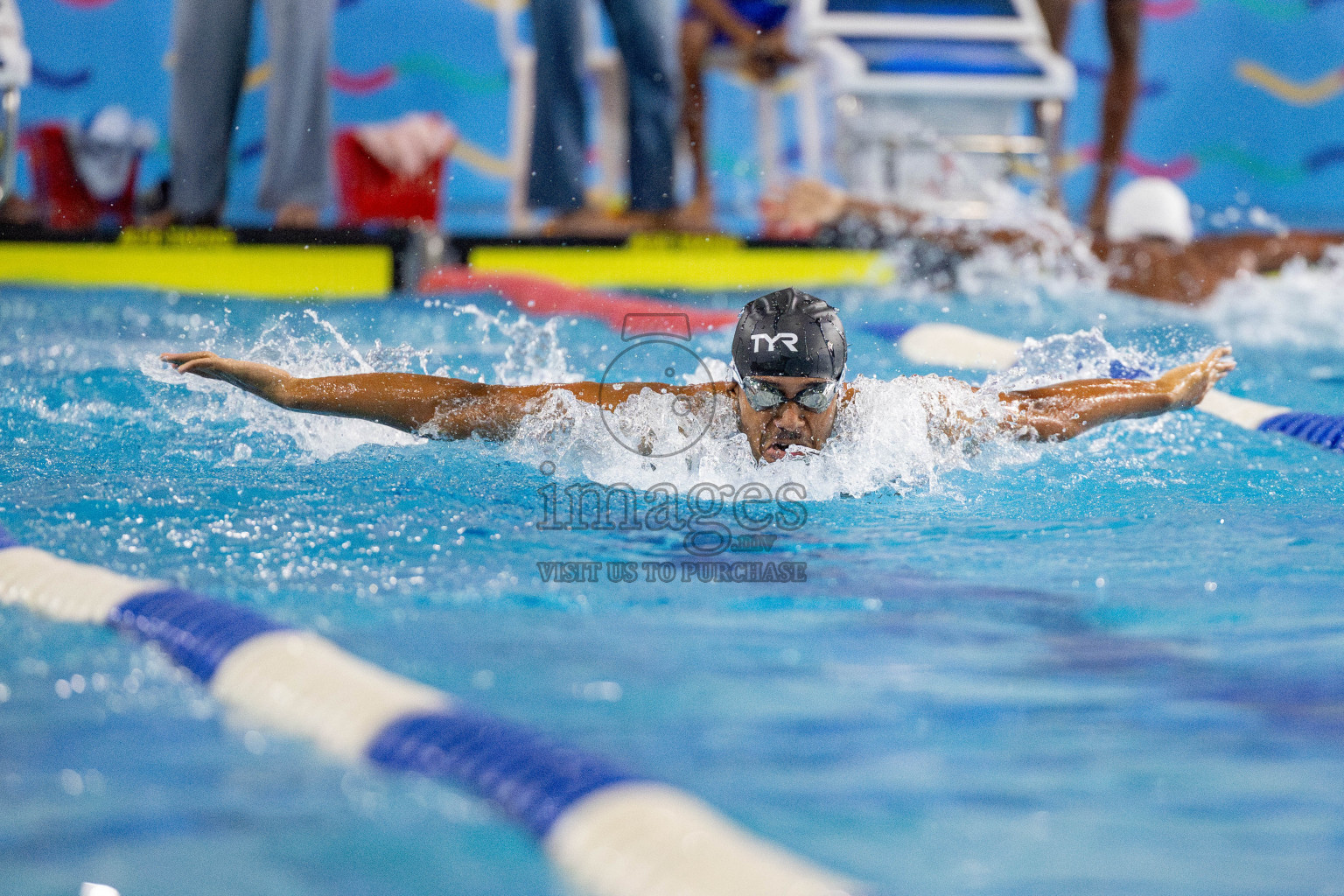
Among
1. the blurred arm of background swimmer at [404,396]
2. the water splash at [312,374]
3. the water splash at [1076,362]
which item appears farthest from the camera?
the water splash at [1076,362]

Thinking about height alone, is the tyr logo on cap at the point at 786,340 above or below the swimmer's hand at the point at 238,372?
above

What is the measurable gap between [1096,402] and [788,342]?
2.62ft

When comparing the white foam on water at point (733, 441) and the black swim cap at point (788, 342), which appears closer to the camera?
the black swim cap at point (788, 342)

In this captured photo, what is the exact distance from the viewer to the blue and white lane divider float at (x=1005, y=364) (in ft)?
12.5

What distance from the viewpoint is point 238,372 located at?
2.93 m

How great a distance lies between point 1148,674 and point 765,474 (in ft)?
3.66

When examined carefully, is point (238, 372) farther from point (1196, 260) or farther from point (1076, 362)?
point (1196, 260)

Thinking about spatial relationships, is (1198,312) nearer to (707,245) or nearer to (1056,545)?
(707,245)

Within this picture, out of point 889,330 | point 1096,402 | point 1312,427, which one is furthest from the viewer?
point 889,330

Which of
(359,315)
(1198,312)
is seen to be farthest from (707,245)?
(1198,312)

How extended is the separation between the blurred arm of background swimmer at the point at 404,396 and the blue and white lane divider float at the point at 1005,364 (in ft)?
5.74

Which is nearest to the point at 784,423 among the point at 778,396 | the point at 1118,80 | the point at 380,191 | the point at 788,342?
the point at 778,396

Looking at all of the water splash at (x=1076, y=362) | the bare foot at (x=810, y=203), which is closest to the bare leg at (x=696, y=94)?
the bare foot at (x=810, y=203)

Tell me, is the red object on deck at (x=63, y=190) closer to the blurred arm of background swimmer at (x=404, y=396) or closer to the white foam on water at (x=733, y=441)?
the white foam on water at (x=733, y=441)
